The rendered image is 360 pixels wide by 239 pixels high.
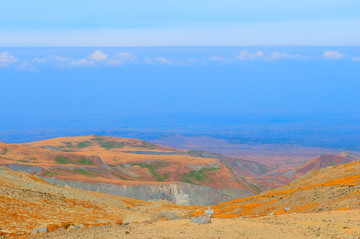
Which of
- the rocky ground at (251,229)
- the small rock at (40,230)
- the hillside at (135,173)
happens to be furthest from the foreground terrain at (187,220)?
the hillside at (135,173)

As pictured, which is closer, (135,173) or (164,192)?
(164,192)

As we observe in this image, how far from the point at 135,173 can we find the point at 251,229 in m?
119

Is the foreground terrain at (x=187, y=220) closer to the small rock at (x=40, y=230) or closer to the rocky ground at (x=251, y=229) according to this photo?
the rocky ground at (x=251, y=229)

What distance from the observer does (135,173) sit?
14188 centimetres

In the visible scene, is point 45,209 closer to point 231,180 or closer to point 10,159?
point 10,159

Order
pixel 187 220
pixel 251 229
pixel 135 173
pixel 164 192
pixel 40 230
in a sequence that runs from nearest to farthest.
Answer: pixel 251 229, pixel 40 230, pixel 187 220, pixel 164 192, pixel 135 173

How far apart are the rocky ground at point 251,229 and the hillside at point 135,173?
76.7 metres

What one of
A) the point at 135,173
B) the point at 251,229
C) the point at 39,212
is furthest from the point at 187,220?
the point at 135,173

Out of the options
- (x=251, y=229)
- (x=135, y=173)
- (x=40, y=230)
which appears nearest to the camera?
(x=251, y=229)

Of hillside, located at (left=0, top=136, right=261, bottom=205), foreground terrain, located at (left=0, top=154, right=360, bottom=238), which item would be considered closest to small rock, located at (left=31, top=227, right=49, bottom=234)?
foreground terrain, located at (left=0, top=154, right=360, bottom=238)

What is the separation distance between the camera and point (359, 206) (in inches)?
1196

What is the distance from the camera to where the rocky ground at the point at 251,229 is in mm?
23625

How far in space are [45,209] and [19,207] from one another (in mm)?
2333

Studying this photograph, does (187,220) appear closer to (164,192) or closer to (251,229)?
(251,229)
